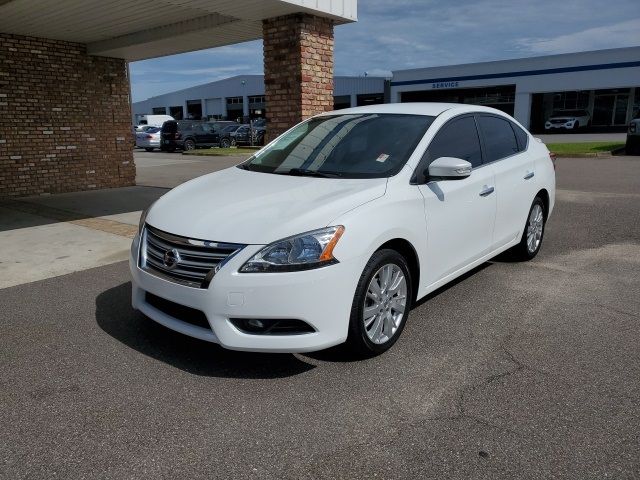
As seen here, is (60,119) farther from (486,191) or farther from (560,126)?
(560,126)

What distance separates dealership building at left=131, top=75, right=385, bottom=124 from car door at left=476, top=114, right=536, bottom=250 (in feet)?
169

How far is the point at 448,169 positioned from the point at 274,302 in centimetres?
164

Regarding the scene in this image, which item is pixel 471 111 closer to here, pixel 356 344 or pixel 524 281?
pixel 524 281

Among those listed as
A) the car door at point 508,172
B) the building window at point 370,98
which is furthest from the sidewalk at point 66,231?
the building window at point 370,98

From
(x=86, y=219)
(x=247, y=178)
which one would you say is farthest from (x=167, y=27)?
(x=247, y=178)

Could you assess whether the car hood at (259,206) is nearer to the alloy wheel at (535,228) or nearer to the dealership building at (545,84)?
the alloy wheel at (535,228)

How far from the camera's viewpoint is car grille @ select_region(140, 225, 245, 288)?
3197 mm

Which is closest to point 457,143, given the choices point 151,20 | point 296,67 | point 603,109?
point 296,67

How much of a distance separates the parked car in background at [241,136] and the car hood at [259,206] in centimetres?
2859

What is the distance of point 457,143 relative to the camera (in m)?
4.54

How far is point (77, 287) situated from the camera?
5215 millimetres

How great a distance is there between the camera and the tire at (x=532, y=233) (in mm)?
5770

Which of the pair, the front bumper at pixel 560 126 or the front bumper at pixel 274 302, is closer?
the front bumper at pixel 274 302

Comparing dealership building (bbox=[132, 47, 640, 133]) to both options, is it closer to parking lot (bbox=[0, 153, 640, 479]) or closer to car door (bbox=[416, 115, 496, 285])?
car door (bbox=[416, 115, 496, 285])
